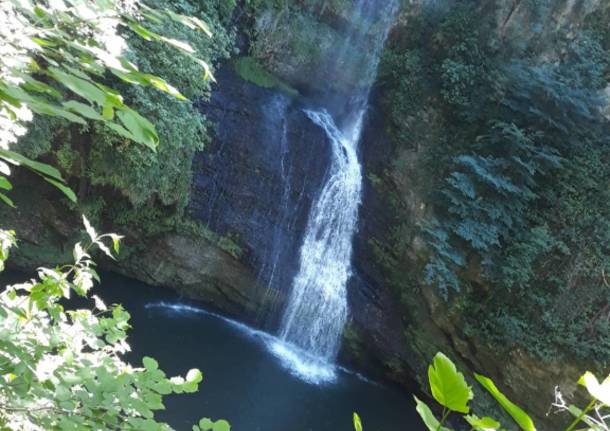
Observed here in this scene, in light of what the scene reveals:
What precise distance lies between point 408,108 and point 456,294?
461 centimetres

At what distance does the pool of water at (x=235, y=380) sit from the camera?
6.57 meters

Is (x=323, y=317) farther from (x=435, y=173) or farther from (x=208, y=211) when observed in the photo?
(x=435, y=173)

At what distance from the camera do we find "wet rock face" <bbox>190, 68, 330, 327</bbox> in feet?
28.6

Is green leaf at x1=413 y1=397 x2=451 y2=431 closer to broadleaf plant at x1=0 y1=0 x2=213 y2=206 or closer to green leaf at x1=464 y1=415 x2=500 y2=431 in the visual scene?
green leaf at x1=464 y1=415 x2=500 y2=431

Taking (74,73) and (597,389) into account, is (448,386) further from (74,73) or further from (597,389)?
(74,73)

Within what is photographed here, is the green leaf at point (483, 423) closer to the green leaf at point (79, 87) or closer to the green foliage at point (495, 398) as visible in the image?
the green foliage at point (495, 398)

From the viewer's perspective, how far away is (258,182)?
904cm

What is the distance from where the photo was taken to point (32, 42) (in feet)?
2.11

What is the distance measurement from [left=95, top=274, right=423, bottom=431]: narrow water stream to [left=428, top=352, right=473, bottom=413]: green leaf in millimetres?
5777

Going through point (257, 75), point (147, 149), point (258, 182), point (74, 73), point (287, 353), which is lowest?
point (287, 353)

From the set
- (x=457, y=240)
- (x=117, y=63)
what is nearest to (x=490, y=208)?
(x=457, y=240)

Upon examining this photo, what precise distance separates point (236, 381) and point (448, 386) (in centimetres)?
713

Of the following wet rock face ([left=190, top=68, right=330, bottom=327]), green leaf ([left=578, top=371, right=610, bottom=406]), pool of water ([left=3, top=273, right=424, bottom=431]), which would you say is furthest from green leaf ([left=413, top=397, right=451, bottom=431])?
wet rock face ([left=190, top=68, right=330, bottom=327])

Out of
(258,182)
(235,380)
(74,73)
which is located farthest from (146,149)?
(74,73)
